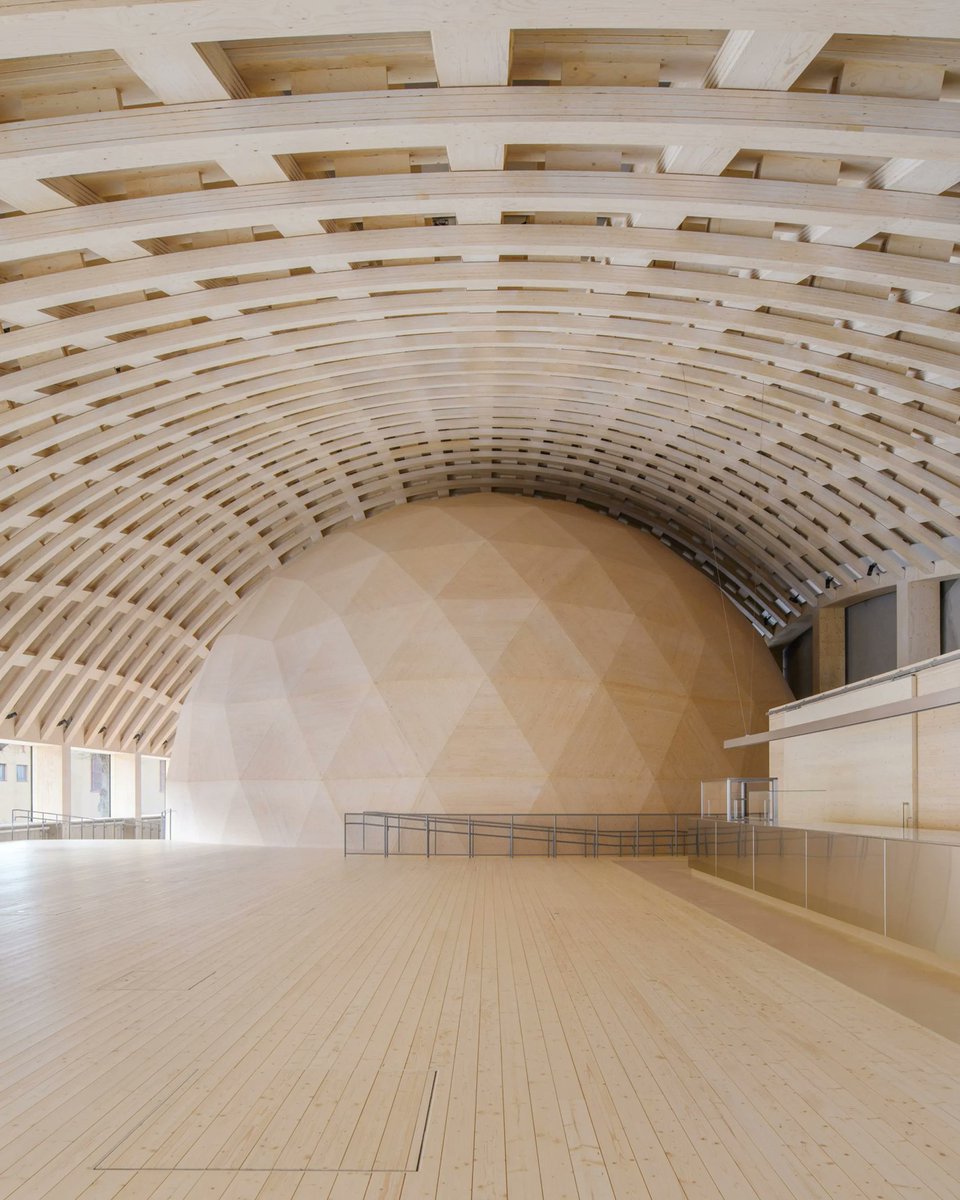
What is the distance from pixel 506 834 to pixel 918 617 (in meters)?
9.97

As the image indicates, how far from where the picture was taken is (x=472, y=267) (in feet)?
47.2

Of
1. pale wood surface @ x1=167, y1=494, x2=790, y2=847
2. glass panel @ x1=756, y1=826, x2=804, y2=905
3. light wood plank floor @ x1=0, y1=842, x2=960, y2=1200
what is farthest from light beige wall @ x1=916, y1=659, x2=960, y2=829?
pale wood surface @ x1=167, y1=494, x2=790, y2=847

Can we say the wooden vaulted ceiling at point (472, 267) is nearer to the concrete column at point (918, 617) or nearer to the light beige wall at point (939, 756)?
the concrete column at point (918, 617)

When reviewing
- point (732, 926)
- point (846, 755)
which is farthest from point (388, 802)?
point (732, 926)

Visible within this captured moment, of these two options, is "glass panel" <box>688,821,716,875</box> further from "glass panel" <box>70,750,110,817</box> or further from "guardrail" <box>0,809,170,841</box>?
"glass panel" <box>70,750,110,817</box>

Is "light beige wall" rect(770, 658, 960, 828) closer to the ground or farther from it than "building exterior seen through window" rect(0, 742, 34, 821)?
farther from it

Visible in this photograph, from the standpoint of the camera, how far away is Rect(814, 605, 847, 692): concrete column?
29.3 m

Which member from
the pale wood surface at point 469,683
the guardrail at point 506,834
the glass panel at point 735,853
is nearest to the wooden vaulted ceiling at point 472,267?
the pale wood surface at point 469,683

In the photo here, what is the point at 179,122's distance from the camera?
31.0 ft

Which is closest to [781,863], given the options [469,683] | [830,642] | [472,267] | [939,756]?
[939,756]

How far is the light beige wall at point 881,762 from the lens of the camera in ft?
48.5

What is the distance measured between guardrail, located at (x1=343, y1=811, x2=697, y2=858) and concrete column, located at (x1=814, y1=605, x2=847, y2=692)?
713 cm

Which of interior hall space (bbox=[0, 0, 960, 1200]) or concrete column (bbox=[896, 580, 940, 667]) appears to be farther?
concrete column (bbox=[896, 580, 940, 667])

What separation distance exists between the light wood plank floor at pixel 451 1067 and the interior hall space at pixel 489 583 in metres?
0.05
